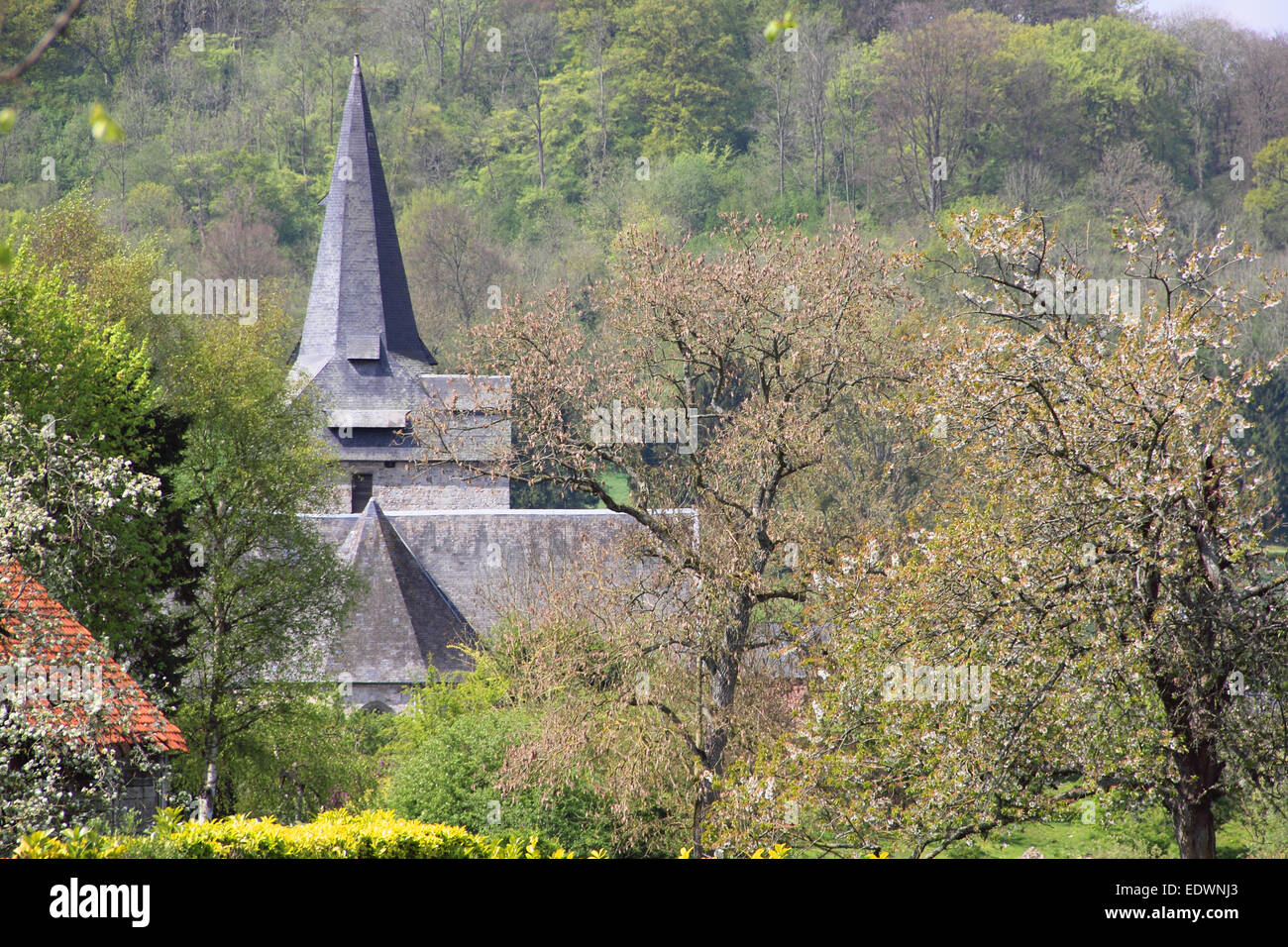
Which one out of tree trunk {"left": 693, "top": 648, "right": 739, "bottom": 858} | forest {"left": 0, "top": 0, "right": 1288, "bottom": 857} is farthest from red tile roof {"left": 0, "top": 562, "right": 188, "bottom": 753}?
tree trunk {"left": 693, "top": 648, "right": 739, "bottom": 858}

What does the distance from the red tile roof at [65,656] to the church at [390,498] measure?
38.2ft

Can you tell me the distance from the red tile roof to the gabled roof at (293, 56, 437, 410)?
2618 centimetres

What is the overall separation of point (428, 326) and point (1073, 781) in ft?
162

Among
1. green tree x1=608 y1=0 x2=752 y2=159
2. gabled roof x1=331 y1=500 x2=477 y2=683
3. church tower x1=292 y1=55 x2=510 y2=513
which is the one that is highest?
green tree x1=608 y1=0 x2=752 y2=159

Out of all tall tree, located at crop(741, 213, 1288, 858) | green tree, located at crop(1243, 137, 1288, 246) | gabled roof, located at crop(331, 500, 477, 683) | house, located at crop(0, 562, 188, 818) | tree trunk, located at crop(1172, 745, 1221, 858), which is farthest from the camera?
green tree, located at crop(1243, 137, 1288, 246)

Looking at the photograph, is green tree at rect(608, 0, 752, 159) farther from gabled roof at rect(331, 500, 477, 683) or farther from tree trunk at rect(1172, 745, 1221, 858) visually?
tree trunk at rect(1172, 745, 1221, 858)

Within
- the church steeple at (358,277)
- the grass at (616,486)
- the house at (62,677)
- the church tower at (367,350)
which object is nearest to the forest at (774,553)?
the house at (62,677)

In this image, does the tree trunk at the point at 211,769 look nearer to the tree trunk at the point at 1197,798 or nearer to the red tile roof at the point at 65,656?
the red tile roof at the point at 65,656

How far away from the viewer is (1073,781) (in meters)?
12.1

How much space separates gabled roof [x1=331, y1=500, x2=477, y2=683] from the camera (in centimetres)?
3159

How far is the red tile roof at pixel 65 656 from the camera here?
1256 centimetres

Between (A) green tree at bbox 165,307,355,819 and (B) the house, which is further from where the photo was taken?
(A) green tree at bbox 165,307,355,819

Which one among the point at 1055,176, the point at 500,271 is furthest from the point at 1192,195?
the point at 500,271
